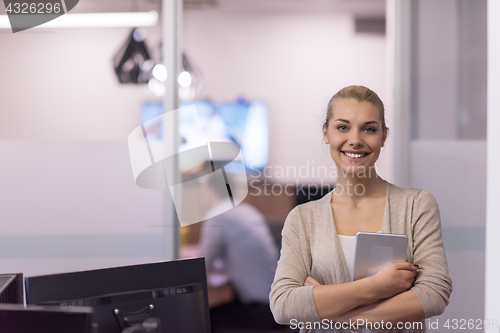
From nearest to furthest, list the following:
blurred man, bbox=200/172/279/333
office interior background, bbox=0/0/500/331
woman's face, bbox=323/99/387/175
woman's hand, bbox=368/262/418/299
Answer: woman's hand, bbox=368/262/418/299 → woman's face, bbox=323/99/387/175 → office interior background, bbox=0/0/500/331 → blurred man, bbox=200/172/279/333

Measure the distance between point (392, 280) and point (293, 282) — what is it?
31 centimetres

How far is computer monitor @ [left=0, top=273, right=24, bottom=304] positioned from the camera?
2.96 ft

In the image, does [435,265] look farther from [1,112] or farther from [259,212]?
[1,112]

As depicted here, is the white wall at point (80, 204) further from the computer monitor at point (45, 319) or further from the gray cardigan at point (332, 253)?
the computer monitor at point (45, 319)

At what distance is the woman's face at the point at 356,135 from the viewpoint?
4.70 ft

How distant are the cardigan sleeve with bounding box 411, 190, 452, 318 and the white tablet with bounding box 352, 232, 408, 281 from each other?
0.31 ft

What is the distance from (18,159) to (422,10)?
2.39 m

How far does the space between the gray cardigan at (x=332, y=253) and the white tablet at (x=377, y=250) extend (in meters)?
→ 0.10

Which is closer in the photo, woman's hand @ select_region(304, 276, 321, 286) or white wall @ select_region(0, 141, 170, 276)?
woman's hand @ select_region(304, 276, 321, 286)

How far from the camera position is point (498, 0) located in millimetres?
867

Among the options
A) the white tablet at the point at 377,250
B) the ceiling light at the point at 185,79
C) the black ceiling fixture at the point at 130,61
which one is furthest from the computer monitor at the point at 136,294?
the black ceiling fixture at the point at 130,61

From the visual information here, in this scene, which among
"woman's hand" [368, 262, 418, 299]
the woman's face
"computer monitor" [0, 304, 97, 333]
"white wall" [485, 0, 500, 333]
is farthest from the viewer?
the woman's face

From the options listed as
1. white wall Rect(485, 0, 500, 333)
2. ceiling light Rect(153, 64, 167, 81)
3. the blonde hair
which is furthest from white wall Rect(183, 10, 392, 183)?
white wall Rect(485, 0, 500, 333)

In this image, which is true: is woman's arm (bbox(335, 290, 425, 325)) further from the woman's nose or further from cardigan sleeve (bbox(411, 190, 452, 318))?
the woman's nose
